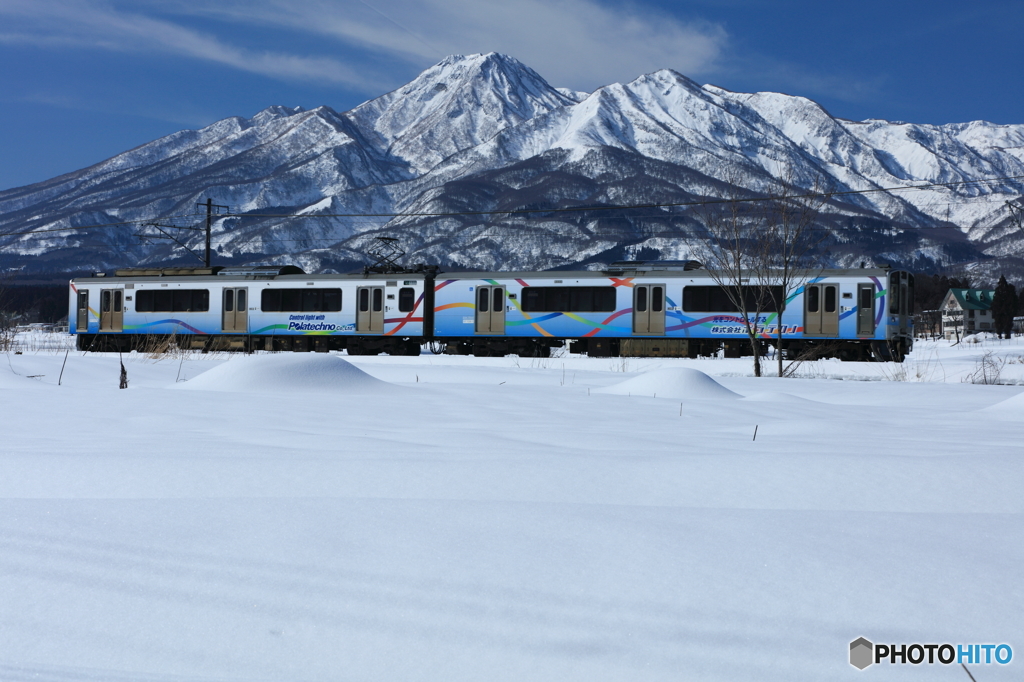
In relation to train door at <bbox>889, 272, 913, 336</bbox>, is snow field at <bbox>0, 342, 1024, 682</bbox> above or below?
below

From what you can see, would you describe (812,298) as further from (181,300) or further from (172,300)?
(172,300)

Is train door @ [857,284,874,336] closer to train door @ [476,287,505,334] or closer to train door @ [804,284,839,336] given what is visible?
train door @ [804,284,839,336]

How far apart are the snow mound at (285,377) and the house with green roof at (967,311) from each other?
115281mm

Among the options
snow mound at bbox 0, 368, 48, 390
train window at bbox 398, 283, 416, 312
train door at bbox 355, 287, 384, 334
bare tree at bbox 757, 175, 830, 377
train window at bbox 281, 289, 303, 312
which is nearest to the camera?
snow mound at bbox 0, 368, 48, 390

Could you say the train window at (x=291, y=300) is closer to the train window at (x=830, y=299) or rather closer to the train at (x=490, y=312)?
the train at (x=490, y=312)

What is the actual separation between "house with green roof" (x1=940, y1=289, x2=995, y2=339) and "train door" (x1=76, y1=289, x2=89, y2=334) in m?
108

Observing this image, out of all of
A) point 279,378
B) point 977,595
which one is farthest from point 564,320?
point 977,595

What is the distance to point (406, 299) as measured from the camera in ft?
81.2

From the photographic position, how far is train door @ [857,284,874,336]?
2144 cm

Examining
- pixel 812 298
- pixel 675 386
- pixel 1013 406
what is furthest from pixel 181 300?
pixel 1013 406

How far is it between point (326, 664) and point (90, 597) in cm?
66

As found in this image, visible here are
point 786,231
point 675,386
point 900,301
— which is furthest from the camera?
point 900,301

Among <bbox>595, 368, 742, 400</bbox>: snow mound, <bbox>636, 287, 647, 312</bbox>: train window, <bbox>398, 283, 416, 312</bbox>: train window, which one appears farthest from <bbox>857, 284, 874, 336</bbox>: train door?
<bbox>595, 368, 742, 400</bbox>: snow mound

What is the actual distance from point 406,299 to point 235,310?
19.4 ft
